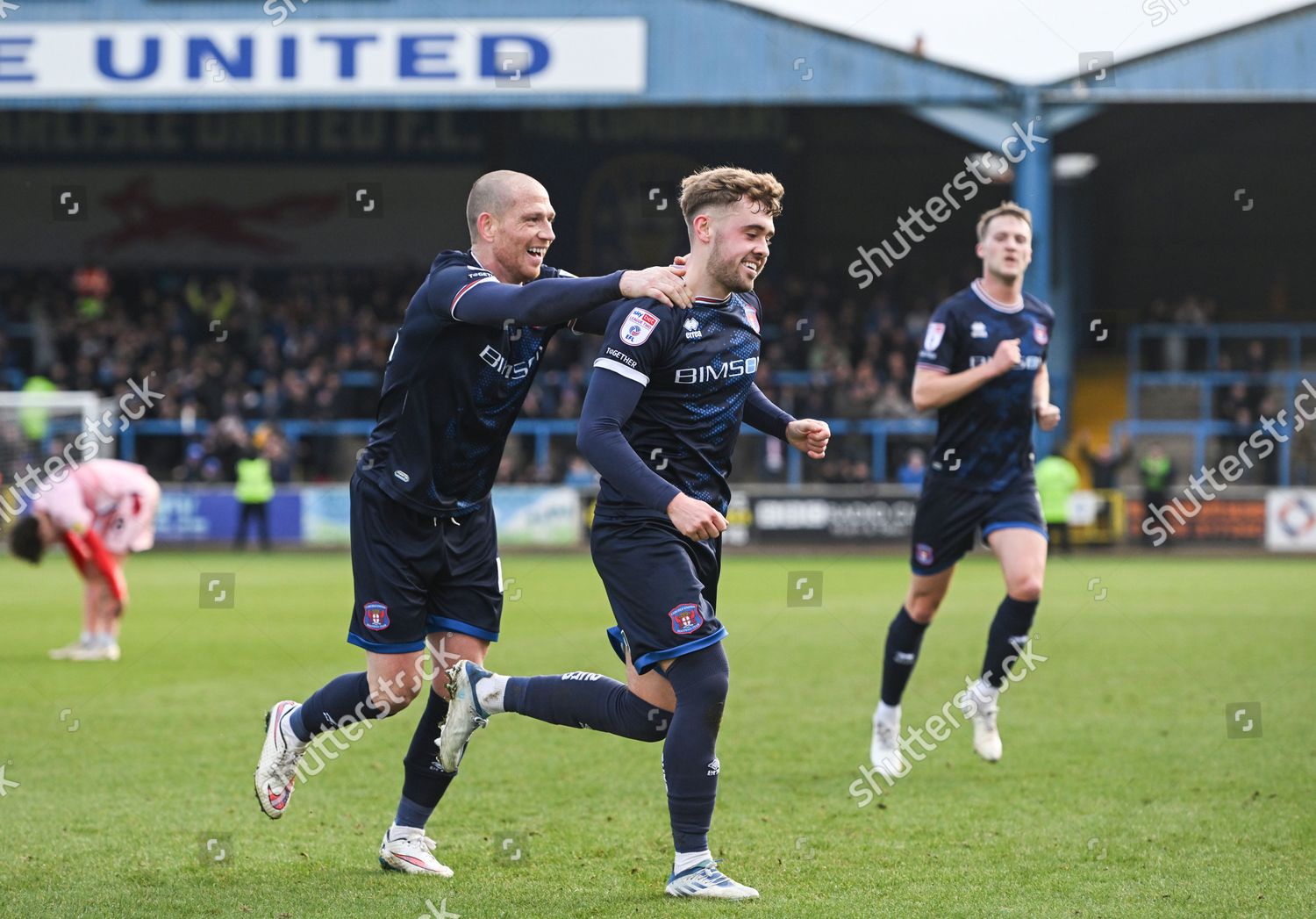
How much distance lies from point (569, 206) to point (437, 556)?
2711cm

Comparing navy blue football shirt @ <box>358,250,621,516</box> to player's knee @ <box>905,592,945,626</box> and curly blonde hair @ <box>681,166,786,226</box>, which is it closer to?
curly blonde hair @ <box>681,166,786,226</box>

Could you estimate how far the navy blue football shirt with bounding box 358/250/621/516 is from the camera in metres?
5.03

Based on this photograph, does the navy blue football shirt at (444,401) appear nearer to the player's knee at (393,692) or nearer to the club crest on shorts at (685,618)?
the player's knee at (393,692)

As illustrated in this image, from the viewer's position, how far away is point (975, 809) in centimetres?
609

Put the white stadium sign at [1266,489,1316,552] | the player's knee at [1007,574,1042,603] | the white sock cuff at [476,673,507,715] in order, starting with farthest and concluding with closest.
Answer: the white stadium sign at [1266,489,1316,552], the player's knee at [1007,574,1042,603], the white sock cuff at [476,673,507,715]

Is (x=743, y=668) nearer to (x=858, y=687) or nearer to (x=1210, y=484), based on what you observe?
(x=858, y=687)

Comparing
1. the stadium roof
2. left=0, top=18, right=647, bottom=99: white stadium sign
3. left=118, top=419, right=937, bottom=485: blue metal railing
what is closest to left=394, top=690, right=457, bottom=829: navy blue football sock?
left=118, top=419, right=937, bottom=485: blue metal railing

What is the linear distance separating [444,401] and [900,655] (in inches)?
120

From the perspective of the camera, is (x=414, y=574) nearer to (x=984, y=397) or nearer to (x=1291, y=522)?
(x=984, y=397)

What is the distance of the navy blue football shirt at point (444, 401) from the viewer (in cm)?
503

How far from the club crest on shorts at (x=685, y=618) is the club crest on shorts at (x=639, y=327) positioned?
81 cm

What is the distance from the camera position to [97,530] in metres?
11.1

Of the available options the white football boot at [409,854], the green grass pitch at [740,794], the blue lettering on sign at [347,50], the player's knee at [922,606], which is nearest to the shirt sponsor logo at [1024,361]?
the player's knee at [922,606]

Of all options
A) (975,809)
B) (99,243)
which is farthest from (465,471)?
(99,243)
